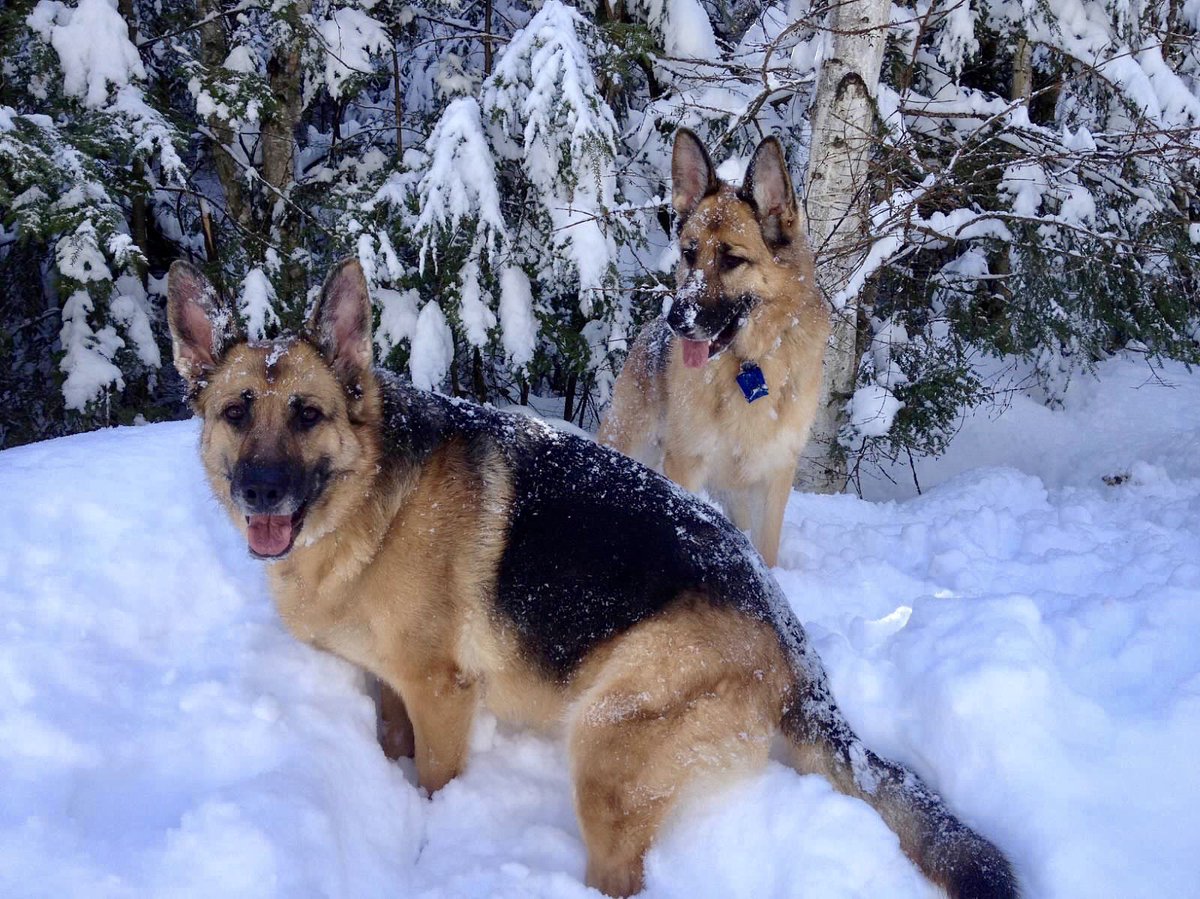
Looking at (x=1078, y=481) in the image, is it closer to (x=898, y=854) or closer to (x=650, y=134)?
(x=650, y=134)

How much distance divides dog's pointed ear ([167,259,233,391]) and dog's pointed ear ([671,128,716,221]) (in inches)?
107

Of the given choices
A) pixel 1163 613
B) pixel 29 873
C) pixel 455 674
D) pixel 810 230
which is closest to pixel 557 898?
pixel 455 674

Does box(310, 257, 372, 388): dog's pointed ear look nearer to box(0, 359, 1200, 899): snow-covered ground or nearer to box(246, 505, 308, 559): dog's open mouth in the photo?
box(246, 505, 308, 559): dog's open mouth

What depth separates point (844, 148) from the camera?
6.19 meters

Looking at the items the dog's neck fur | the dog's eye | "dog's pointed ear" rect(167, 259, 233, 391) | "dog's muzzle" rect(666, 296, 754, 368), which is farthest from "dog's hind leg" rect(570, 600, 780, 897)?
"dog's muzzle" rect(666, 296, 754, 368)

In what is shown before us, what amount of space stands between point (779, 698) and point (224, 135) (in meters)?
8.59

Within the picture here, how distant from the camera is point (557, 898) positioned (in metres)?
2.34

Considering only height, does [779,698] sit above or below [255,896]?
above

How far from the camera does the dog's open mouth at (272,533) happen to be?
2.67m

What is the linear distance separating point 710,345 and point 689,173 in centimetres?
107

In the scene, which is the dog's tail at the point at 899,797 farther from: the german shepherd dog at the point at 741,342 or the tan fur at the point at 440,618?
the german shepherd dog at the point at 741,342

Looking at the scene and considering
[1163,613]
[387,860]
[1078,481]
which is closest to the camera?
[387,860]

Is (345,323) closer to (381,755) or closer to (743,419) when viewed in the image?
(381,755)

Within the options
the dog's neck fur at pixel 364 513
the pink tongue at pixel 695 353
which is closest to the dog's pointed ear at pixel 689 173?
the pink tongue at pixel 695 353
